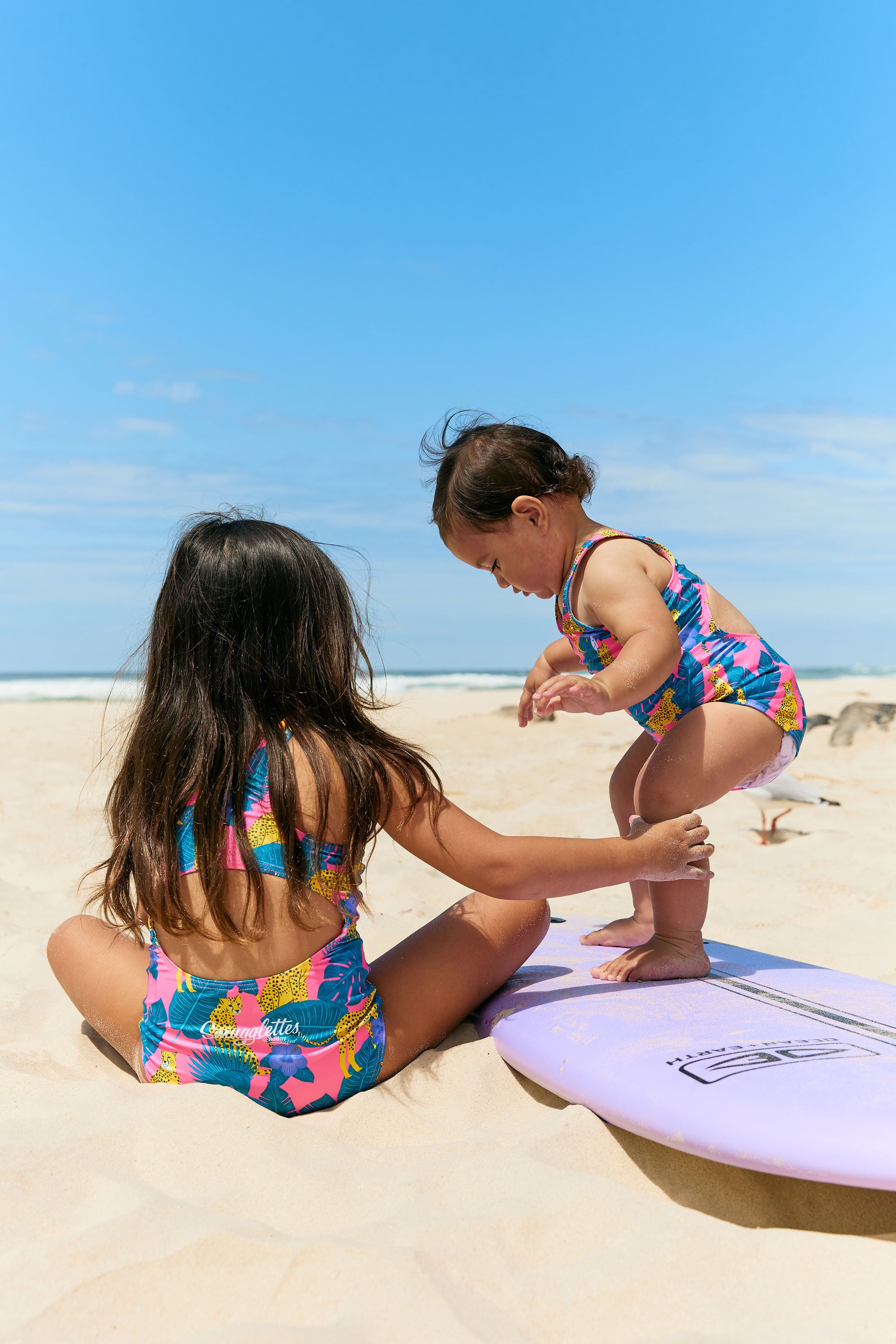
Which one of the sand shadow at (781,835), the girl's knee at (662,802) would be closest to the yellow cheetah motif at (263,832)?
the girl's knee at (662,802)

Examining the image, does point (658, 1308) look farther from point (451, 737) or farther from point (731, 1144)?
point (451, 737)

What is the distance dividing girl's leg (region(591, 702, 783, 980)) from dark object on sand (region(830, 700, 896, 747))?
536 centimetres

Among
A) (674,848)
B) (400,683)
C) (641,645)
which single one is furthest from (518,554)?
(400,683)

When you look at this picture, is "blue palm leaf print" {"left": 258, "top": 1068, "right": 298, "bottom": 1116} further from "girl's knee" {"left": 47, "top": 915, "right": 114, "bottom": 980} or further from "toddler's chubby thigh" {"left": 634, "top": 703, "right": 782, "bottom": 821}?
"toddler's chubby thigh" {"left": 634, "top": 703, "right": 782, "bottom": 821}

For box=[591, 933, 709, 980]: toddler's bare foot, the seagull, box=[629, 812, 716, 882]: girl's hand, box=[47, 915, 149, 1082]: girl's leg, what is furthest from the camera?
the seagull

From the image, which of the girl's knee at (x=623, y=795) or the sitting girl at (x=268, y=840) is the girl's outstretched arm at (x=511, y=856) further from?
the girl's knee at (x=623, y=795)

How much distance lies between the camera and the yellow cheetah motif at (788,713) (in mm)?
2463

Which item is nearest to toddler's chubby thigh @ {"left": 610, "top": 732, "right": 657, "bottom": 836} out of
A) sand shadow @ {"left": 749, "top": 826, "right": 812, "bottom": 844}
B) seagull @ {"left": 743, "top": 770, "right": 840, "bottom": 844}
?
sand shadow @ {"left": 749, "top": 826, "right": 812, "bottom": 844}

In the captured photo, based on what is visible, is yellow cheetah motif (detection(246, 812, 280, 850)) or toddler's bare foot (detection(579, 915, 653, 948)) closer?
yellow cheetah motif (detection(246, 812, 280, 850))

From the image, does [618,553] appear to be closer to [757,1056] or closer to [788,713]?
[788,713]

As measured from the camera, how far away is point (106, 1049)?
2166 millimetres

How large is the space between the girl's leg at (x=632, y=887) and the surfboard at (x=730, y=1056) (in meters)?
0.16

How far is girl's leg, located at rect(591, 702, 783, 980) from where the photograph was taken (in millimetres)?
2396

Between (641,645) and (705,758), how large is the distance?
1.28 ft
